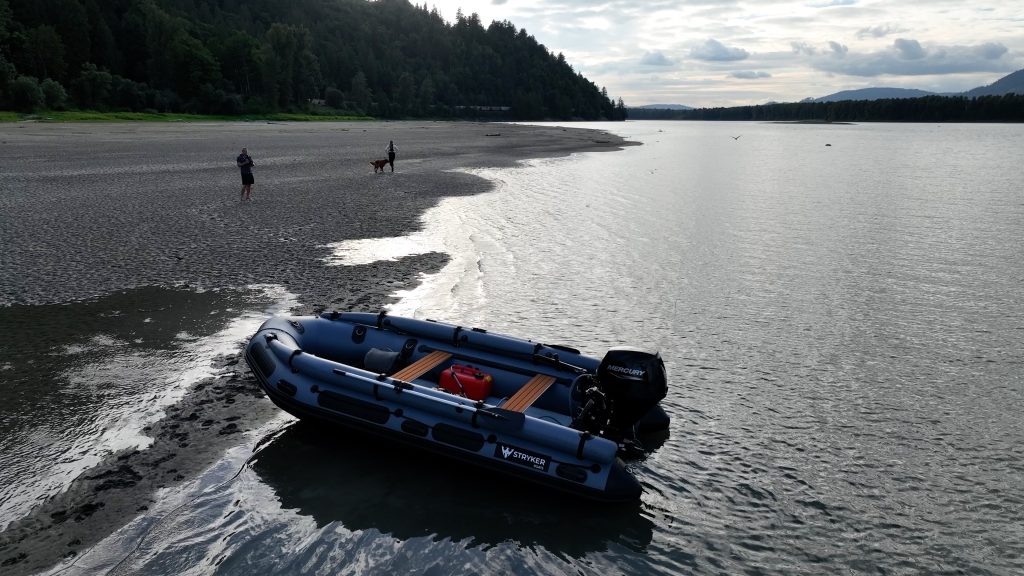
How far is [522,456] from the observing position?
630 cm

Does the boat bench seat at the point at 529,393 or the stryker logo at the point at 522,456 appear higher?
the boat bench seat at the point at 529,393

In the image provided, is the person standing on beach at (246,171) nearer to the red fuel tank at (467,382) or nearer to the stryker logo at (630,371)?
the red fuel tank at (467,382)

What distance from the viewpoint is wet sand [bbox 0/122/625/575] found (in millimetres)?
6078

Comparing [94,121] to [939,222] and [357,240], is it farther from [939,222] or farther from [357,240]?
[939,222]

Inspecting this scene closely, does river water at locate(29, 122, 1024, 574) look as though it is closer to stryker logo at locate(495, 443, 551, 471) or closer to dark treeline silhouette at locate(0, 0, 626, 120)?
stryker logo at locate(495, 443, 551, 471)

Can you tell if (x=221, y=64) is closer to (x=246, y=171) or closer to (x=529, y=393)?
(x=246, y=171)

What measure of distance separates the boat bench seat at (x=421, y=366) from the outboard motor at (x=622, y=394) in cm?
200

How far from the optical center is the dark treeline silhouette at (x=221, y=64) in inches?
2975

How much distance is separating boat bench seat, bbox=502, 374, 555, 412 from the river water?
31.8 inches

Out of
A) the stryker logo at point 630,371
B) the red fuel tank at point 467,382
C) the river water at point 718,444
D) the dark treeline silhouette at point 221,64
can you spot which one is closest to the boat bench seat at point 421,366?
the red fuel tank at point 467,382

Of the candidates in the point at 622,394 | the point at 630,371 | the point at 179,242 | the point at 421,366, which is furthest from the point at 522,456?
the point at 179,242

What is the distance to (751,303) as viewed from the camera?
1301cm

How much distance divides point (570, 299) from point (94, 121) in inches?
2681

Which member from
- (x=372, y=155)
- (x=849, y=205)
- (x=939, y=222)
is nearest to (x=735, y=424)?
(x=939, y=222)
